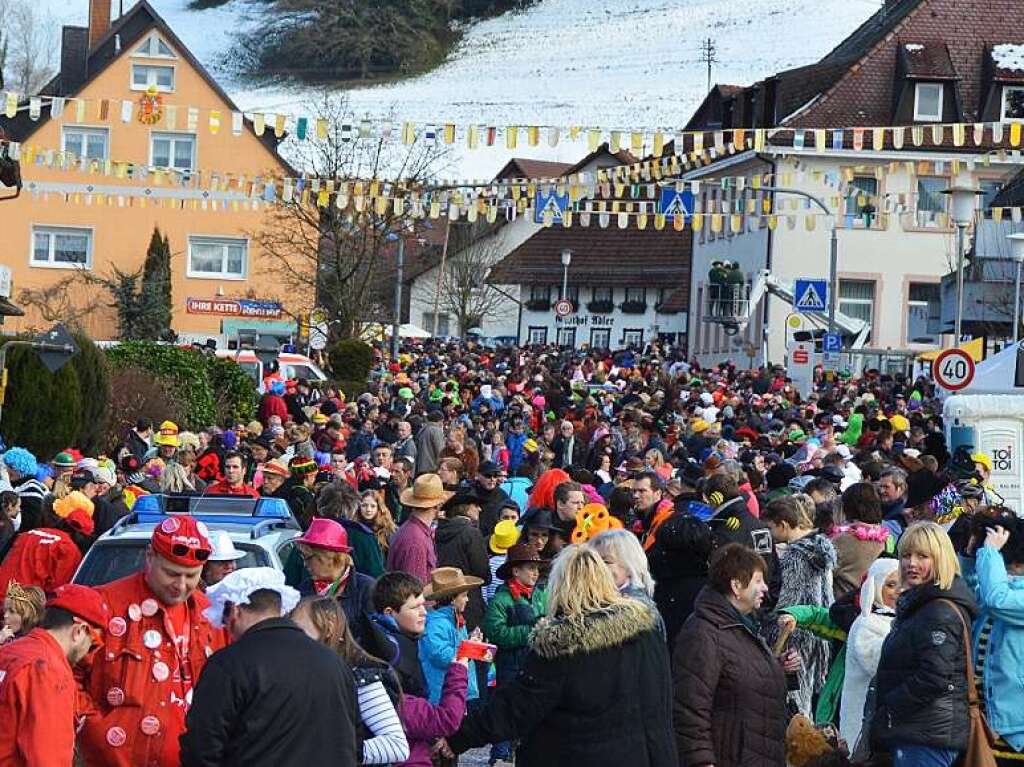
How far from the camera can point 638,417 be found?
27.8m

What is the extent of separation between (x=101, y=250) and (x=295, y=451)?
155 feet

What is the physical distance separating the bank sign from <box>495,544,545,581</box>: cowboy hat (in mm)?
56023

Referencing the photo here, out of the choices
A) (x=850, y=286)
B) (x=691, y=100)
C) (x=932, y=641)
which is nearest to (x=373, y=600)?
(x=932, y=641)

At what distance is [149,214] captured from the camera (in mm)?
68500

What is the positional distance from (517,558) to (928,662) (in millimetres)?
3115

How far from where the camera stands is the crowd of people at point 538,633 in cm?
685

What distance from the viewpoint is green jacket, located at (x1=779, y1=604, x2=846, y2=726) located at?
1052cm

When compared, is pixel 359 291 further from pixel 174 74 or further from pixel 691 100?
pixel 691 100

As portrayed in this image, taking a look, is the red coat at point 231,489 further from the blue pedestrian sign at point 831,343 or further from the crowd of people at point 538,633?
the blue pedestrian sign at point 831,343

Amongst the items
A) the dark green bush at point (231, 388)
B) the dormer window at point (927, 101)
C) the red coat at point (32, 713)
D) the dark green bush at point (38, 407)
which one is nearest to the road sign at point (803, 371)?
the dark green bush at point (231, 388)

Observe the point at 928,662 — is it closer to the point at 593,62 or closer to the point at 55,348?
the point at 55,348

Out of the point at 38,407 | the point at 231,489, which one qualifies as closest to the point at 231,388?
the point at 38,407

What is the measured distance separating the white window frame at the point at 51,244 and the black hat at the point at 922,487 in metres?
55.8

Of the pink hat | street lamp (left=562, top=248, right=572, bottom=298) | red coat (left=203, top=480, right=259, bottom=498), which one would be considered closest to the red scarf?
the pink hat
